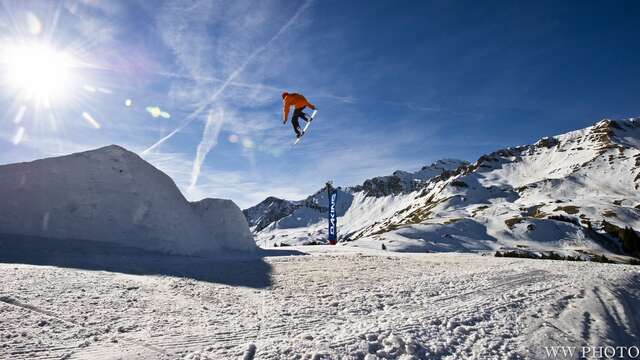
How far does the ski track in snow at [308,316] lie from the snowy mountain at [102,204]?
32.0ft

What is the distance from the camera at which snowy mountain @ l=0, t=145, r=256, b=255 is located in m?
21.9

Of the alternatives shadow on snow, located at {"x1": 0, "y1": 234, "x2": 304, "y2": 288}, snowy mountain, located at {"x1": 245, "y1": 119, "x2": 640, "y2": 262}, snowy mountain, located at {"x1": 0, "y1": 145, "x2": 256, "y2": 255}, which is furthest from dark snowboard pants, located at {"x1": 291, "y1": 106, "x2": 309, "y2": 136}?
snowy mountain, located at {"x1": 245, "y1": 119, "x2": 640, "y2": 262}

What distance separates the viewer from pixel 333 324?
8.20 m

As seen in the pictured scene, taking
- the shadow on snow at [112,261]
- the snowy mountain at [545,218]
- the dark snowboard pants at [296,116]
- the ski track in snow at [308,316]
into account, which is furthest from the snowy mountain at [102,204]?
the snowy mountain at [545,218]

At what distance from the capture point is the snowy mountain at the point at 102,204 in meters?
21.9

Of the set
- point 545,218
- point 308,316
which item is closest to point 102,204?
point 308,316

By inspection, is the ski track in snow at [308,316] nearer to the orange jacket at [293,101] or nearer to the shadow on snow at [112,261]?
the shadow on snow at [112,261]

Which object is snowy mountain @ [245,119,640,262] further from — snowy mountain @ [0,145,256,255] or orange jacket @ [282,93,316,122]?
orange jacket @ [282,93,316,122]

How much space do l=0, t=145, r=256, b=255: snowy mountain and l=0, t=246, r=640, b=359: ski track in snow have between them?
9743mm

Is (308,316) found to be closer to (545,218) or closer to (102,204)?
(102,204)

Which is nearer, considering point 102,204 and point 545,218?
point 102,204

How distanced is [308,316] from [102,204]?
20879 mm

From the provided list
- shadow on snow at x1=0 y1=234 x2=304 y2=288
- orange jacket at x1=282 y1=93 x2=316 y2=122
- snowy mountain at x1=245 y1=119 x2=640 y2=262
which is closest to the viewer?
shadow on snow at x1=0 y1=234 x2=304 y2=288

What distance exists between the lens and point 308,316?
878cm
